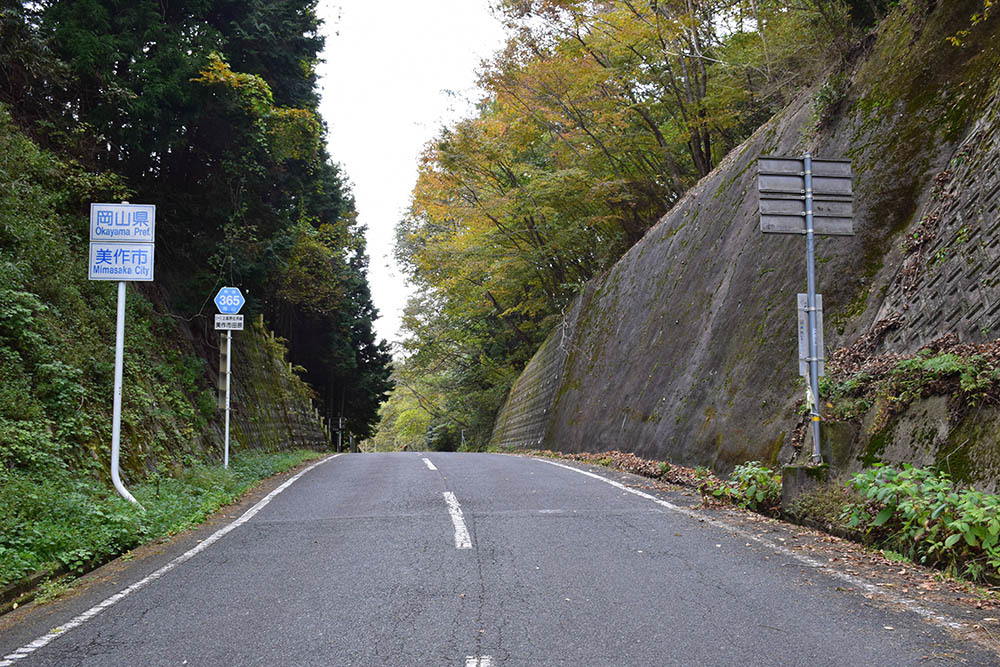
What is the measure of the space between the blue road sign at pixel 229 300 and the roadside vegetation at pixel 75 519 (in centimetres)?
450

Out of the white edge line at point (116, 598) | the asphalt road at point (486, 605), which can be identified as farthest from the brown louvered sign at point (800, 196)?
the white edge line at point (116, 598)

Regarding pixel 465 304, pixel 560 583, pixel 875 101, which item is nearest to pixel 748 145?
pixel 875 101

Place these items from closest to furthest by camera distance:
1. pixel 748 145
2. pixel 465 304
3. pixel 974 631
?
pixel 974 631 → pixel 748 145 → pixel 465 304

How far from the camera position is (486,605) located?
14.3ft

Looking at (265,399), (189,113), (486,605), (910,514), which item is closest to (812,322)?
(910,514)

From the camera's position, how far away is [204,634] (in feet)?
12.9

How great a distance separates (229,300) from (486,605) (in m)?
9.97

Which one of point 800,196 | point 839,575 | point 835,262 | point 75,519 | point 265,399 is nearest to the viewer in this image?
point 839,575

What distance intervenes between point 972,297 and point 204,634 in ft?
23.7

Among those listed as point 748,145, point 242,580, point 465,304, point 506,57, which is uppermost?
point 506,57

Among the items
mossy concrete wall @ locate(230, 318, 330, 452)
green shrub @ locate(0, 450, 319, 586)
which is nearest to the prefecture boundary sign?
green shrub @ locate(0, 450, 319, 586)

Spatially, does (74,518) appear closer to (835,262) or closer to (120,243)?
(120,243)

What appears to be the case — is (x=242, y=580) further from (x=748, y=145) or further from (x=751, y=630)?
(x=748, y=145)

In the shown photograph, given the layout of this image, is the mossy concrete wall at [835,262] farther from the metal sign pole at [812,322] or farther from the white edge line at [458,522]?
the white edge line at [458,522]
